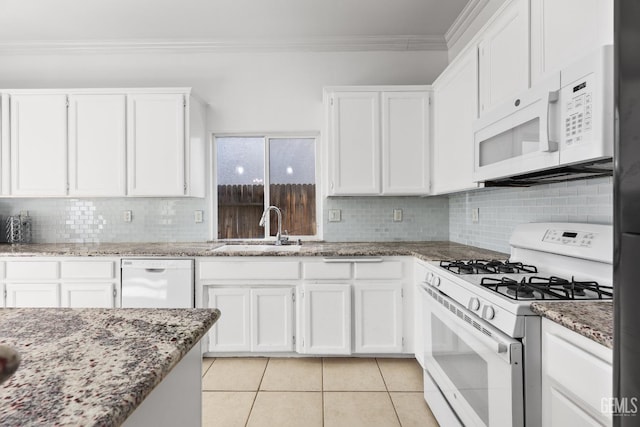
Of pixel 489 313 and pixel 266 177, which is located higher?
pixel 266 177

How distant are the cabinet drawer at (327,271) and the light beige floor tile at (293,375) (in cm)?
65

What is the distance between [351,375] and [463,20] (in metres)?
2.91

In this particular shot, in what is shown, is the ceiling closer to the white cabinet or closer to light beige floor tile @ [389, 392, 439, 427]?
the white cabinet

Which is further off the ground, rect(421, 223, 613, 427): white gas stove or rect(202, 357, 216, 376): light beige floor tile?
rect(421, 223, 613, 427): white gas stove

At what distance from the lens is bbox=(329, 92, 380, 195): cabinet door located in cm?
289

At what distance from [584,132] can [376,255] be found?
1615mm

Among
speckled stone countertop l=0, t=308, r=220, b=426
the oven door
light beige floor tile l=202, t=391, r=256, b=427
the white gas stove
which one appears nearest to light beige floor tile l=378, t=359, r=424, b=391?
the white gas stove

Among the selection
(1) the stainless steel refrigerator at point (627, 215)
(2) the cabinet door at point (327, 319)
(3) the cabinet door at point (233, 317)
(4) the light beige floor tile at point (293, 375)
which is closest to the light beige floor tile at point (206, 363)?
(3) the cabinet door at point (233, 317)

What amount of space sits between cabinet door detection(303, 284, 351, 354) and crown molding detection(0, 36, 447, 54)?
2199 millimetres

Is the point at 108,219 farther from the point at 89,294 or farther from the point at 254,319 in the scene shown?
the point at 254,319

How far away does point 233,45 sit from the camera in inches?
126

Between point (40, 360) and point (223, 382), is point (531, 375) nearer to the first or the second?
point (40, 360)

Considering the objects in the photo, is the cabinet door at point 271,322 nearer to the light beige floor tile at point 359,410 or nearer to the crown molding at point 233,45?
the light beige floor tile at point 359,410

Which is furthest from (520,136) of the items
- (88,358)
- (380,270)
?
(88,358)
